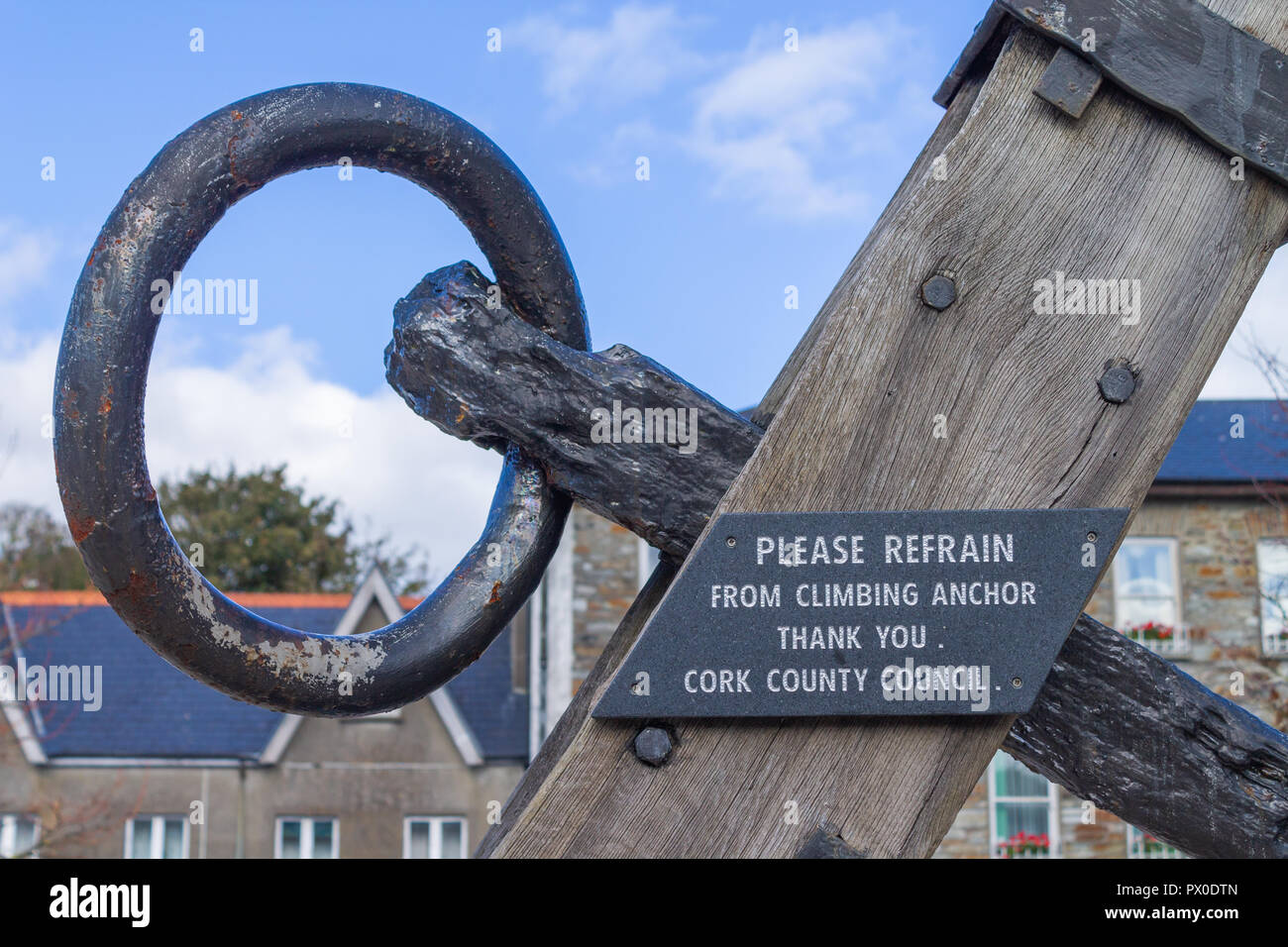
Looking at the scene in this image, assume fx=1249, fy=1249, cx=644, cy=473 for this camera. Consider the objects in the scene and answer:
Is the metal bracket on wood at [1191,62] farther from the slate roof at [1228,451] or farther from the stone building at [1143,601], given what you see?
the slate roof at [1228,451]

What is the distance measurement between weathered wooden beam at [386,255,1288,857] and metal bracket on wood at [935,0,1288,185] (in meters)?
0.69

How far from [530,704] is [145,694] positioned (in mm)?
6163

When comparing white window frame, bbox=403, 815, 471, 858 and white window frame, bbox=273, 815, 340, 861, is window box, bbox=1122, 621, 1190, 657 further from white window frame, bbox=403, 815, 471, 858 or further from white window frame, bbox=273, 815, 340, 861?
white window frame, bbox=273, 815, 340, 861

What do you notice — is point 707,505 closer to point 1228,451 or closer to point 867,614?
point 867,614

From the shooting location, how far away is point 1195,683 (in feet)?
6.23

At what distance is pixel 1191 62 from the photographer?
1708 millimetres

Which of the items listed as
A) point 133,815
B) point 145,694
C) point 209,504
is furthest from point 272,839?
point 209,504

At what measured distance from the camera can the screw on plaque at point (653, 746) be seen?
1655mm

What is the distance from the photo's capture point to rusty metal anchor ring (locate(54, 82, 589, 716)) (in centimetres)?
156

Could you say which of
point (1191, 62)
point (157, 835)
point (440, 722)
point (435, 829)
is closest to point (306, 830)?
point (435, 829)

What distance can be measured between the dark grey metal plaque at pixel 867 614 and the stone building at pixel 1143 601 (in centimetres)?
1289

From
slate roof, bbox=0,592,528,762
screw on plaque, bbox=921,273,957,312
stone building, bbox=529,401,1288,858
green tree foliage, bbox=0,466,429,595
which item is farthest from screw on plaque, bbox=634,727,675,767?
green tree foliage, bbox=0,466,429,595

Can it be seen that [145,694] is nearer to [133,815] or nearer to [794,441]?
[133,815]

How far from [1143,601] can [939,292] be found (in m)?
15.0
